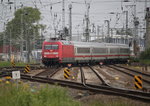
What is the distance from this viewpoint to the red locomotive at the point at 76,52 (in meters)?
27.7

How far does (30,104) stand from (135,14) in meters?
41.4

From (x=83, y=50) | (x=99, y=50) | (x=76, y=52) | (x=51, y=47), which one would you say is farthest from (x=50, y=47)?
(x=99, y=50)

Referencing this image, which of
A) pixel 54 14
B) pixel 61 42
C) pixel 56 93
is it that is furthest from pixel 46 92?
pixel 54 14

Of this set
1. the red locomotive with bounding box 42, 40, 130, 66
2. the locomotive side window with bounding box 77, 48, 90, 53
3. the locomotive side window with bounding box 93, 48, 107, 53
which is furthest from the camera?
the locomotive side window with bounding box 93, 48, 107, 53

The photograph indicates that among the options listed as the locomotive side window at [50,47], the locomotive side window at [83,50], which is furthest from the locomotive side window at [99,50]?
the locomotive side window at [50,47]

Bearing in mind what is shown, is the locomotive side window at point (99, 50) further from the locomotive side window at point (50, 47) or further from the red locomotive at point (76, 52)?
the locomotive side window at point (50, 47)

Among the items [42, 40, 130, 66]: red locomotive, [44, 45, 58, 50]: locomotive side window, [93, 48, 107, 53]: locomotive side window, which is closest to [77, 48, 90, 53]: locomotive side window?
[42, 40, 130, 66]: red locomotive

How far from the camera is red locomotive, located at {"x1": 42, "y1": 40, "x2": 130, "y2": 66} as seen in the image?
27719mm

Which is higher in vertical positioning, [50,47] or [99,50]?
[50,47]

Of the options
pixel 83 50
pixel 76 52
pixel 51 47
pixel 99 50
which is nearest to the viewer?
pixel 51 47

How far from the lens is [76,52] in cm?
3091

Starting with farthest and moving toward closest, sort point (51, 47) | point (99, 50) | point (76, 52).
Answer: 1. point (99, 50)
2. point (76, 52)
3. point (51, 47)

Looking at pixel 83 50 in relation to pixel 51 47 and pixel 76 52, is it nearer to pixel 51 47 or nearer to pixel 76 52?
pixel 76 52

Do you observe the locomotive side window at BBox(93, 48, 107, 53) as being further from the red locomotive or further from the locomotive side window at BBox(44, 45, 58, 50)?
the locomotive side window at BBox(44, 45, 58, 50)
